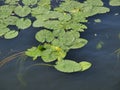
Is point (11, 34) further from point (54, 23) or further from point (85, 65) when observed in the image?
point (85, 65)

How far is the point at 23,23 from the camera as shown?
3.30 m

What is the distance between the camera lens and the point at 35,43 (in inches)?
120

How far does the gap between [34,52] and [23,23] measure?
570mm

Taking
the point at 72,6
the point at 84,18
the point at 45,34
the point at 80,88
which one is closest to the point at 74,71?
the point at 80,88

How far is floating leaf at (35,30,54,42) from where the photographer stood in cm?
300

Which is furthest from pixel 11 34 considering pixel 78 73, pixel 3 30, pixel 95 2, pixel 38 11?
pixel 95 2

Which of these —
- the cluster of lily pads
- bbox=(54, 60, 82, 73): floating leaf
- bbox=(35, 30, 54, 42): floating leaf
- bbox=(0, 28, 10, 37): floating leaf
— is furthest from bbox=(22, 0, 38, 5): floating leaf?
bbox=(54, 60, 82, 73): floating leaf

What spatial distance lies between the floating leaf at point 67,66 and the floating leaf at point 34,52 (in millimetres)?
252

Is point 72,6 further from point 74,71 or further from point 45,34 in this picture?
point 74,71

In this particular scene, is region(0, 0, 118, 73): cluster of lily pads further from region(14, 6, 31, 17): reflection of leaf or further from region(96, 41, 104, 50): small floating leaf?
region(96, 41, 104, 50): small floating leaf

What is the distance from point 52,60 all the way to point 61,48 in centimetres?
18

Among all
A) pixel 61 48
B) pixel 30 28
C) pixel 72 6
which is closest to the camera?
pixel 61 48

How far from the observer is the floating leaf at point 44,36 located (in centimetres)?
300

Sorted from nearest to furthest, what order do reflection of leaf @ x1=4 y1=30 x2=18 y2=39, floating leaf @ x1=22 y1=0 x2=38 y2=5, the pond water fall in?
the pond water → reflection of leaf @ x1=4 y1=30 x2=18 y2=39 → floating leaf @ x1=22 y1=0 x2=38 y2=5
